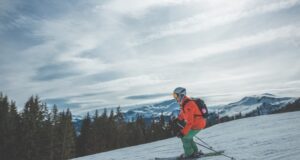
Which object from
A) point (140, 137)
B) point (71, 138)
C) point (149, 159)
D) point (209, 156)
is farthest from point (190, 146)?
point (140, 137)

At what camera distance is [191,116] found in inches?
391

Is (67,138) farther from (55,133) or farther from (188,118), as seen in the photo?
(188,118)

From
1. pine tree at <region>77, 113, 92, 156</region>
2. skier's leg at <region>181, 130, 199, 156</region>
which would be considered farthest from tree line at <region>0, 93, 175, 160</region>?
skier's leg at <region>181, 130, 199, 156</region>

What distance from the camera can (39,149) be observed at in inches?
2174

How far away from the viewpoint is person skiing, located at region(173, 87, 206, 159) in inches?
389

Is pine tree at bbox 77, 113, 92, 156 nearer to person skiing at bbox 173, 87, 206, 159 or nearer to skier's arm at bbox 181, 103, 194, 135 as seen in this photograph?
person skiing at bbox 173, 87, 206, 159

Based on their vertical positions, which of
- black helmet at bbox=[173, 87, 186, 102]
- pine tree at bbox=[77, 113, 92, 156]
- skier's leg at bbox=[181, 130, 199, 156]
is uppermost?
black helmet at bbox=[173, 87, 186, 102]

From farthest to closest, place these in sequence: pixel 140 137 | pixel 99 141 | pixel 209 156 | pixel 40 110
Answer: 1. pixel 140 137
2. pixel 99 141
3. pixel 40 110
4. pixel 209 156

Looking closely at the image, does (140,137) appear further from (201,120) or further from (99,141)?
(201,120)

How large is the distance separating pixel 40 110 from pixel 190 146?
2136 inches

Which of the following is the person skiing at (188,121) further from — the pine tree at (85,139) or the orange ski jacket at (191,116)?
the pine tree at (85,139)

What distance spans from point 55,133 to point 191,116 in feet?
196

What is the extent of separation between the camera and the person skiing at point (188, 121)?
989 centimetres

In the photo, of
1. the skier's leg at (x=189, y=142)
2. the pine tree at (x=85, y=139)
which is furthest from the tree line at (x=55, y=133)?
the skier's leg at (x=189, y=142)
